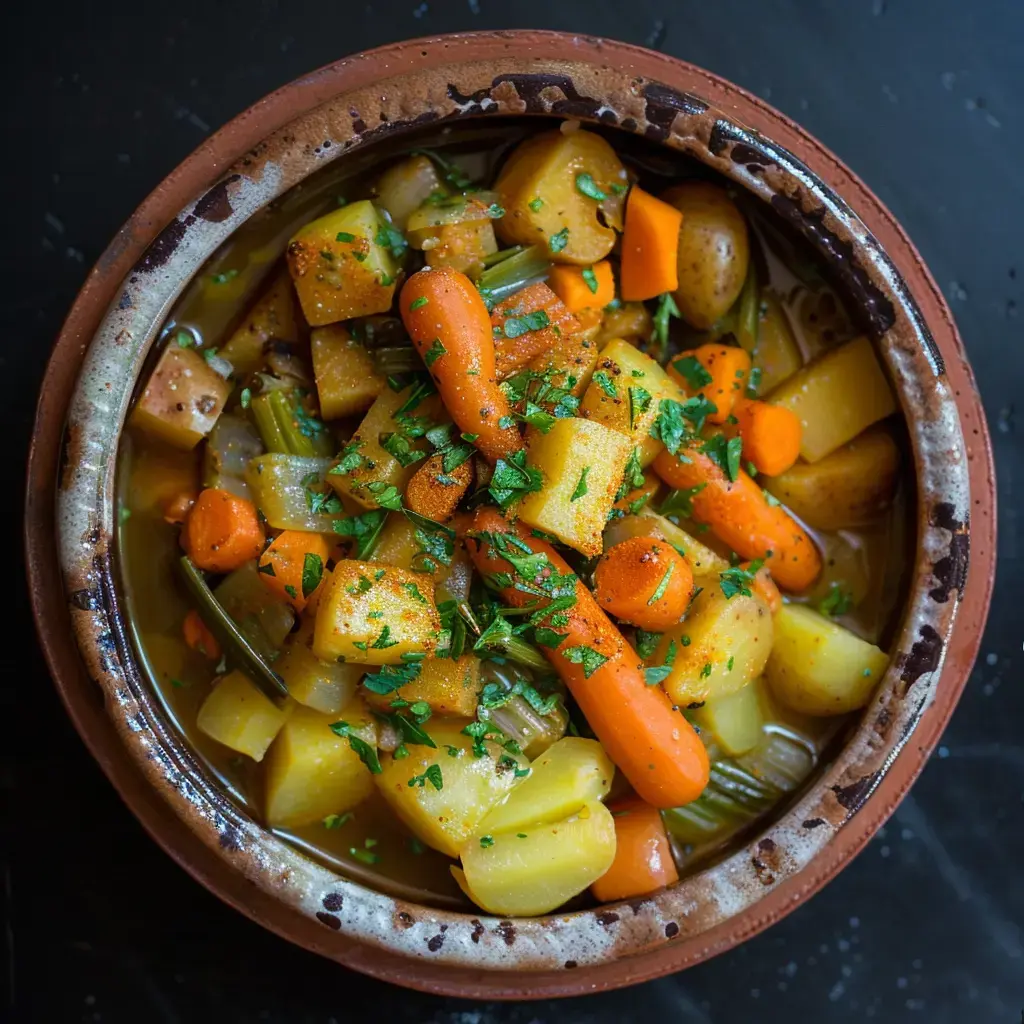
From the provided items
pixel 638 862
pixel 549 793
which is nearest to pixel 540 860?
pixel 549 793

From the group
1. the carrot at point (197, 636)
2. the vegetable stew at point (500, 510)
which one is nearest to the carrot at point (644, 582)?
the vegetable stew at point (500, 510)

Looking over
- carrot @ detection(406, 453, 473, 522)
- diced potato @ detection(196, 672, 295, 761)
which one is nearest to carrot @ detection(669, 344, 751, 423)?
carrot @ detection(406, 453, 473, 522)

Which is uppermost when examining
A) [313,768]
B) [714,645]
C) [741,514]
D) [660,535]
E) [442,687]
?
[741,514]

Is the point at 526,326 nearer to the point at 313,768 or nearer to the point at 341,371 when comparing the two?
the point at 341,371

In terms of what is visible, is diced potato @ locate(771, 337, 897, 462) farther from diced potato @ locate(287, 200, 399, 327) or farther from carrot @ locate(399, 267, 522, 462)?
diced potato @ locate(287, 200, 399, 327)

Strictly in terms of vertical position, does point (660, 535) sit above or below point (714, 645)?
above

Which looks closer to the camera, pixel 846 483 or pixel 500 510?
pixel 500 510

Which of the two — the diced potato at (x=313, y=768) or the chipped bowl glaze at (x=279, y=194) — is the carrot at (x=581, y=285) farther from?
the diced potato at (x=313, y=768)
